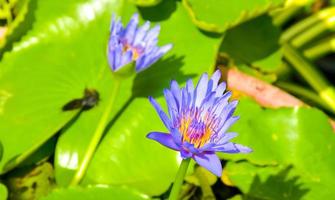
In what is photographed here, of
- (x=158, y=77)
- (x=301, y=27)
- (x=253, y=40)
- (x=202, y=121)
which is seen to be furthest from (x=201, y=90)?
(x=301, y=27)

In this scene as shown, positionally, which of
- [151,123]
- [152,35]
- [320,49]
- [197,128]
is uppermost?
[197,128]

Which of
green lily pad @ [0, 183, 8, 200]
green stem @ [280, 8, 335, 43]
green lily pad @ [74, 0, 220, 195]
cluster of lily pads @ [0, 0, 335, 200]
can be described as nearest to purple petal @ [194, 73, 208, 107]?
cluster of lily pads @ [0, 0, 335, 200]

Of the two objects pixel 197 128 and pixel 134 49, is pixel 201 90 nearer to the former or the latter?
pixel 197 128

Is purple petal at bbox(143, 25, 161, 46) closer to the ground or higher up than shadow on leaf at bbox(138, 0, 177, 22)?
higher up

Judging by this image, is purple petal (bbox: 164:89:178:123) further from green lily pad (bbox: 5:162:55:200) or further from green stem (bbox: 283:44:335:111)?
green stem (bbox: 283:44:335:111)

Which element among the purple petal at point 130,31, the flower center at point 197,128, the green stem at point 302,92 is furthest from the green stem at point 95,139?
the green stem at point 302,92

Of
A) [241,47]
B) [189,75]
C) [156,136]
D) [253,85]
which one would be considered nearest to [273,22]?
[241,47]
